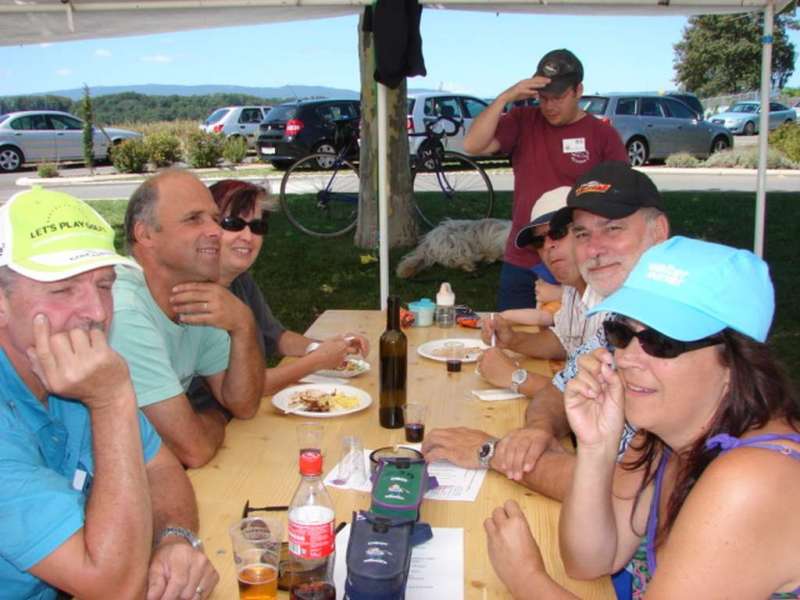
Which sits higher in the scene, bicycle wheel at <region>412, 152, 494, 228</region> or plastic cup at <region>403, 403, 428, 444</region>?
bicycle wheel at <region>412, 152, 494, 228</region>

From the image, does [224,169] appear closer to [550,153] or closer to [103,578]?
[550,153]

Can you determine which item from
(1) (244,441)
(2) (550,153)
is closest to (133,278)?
(1) (244,441)

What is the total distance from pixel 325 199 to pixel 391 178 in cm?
119

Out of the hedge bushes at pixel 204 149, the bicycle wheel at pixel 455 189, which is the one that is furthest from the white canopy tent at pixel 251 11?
the hedge bushes at pixel 204 149

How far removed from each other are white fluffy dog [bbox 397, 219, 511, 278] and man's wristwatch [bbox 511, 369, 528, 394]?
4806 mm

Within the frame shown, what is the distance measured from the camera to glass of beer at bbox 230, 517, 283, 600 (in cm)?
155

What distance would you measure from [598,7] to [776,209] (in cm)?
746

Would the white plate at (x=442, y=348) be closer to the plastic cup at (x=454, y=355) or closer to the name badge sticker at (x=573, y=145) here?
the plastic cup at (x=454, y=355)

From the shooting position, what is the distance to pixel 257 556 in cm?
160

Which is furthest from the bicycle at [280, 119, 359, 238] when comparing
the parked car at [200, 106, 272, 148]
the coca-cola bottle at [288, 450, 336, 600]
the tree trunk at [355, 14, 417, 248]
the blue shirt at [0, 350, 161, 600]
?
the parked car at [200, 106, 272, 148]

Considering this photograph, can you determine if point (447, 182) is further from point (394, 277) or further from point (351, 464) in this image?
point (351, 464)

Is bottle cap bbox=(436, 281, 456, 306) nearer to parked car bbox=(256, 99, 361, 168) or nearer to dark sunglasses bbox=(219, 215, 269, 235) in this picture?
dark sunglasses bbox=(219, 215, 269, 235)

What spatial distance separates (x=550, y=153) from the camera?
4.41 m

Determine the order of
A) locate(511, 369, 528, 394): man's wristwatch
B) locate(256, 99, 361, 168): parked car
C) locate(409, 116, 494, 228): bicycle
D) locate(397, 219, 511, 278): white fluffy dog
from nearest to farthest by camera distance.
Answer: locate(511, 369, 528, 394): man's wristwatch → locate(397, 219, 511, 278): white fluffy dog → locate(409, 116, 494, 228): bicycle → locate(256, 99, 361, 168): parked car
